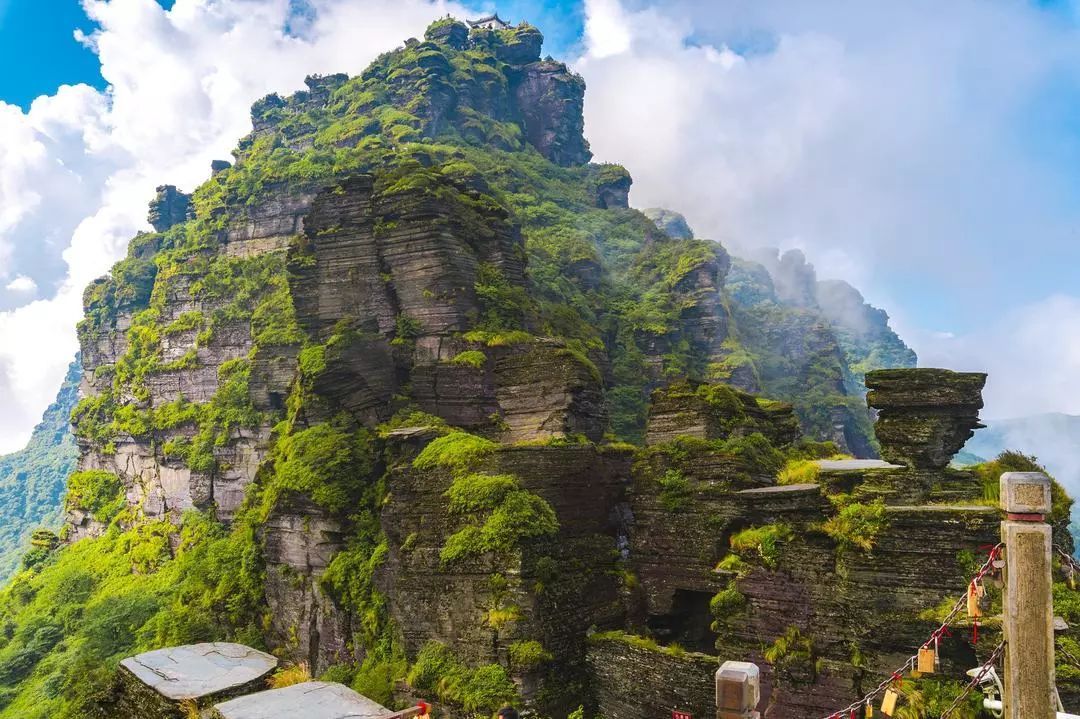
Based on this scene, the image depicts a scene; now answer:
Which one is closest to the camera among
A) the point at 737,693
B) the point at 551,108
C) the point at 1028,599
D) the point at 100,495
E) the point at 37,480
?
the point at 1028,599

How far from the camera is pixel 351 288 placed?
27484 millimetres

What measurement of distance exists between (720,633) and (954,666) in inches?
186

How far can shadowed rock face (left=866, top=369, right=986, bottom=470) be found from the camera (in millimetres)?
14844

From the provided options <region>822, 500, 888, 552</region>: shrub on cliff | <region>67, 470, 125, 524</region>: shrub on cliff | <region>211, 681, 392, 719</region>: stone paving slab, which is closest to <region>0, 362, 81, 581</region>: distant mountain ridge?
<region>67, 470, 125, 524</region>: shrub on cliff

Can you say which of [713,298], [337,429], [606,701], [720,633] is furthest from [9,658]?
[713,298]

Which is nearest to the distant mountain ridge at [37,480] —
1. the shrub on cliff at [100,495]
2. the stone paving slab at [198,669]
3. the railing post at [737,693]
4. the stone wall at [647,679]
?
the shrub on cliff at [100,495]

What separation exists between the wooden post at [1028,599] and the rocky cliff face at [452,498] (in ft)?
22.3

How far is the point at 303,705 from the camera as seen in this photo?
12141 millimetres

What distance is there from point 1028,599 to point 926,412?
979 cm

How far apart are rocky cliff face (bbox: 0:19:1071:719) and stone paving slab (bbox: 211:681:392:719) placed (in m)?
4.20

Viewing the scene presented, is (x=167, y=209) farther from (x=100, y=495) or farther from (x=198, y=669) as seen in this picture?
(x=198, y=669)

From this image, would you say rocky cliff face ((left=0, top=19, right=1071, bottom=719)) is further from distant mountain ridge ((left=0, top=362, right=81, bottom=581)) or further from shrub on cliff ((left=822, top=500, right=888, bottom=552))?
distant mountain ridge ((left=0, top=362, right=81, bottom=581))

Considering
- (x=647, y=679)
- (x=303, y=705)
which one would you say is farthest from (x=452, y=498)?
(x=303, y=705)

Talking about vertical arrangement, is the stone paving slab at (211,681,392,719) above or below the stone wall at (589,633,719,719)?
above
